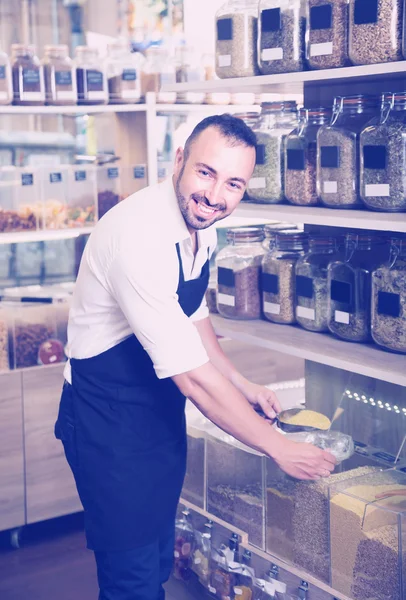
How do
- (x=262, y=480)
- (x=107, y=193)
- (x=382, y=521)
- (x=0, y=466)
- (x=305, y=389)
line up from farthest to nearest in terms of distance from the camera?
(x=107, y=193)
(x=0, y=466)
(x=305, y=389)
(x=262, y=480)
(x=382, y=521)

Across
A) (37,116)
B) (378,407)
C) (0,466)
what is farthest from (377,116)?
(37,116)

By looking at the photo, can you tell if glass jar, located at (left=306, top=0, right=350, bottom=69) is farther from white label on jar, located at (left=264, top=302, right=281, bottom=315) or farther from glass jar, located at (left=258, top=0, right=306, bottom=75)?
white label on jar, located at (left=264, top=302, right=281, bottom=315)

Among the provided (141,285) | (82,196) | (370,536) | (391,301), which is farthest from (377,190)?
(82,196)

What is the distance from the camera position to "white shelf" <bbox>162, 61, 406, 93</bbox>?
6.10 feet

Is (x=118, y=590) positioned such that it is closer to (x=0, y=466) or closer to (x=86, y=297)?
(x=86, y=297)

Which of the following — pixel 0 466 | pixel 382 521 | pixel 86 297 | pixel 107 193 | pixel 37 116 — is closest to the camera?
pixel 382 521

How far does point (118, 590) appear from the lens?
84.0 inches

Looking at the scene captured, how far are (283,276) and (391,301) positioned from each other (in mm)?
439

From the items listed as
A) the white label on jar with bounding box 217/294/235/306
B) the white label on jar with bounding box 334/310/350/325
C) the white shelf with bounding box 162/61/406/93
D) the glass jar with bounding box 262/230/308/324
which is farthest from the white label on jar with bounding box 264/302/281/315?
the white shelf with bounding box 162/61/406/93

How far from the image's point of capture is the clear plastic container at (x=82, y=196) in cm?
360

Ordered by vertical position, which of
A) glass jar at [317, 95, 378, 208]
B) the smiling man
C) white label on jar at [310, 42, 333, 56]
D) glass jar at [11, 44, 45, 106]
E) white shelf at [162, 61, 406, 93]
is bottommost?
the smiling man

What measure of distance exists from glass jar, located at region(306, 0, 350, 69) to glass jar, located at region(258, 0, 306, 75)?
6 centimetres

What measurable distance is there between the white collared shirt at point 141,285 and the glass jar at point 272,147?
322 mm

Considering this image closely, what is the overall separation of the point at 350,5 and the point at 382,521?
3.86 ft
